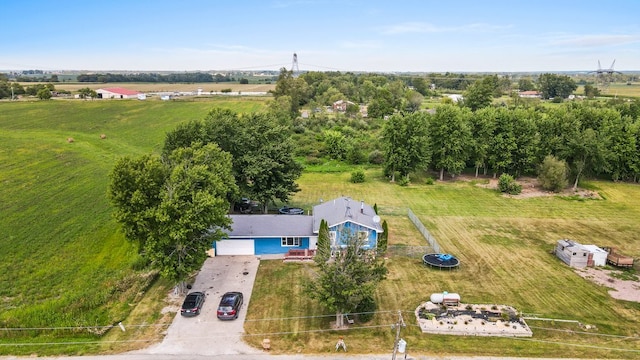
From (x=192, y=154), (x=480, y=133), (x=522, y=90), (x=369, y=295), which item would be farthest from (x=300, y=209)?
(x=522, y=90)

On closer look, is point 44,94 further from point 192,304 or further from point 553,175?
point 553,175

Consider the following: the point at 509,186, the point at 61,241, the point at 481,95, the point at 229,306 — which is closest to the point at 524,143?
the point at 509,186

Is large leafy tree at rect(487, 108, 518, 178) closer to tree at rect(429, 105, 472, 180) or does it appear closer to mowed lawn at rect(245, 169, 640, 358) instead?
tree at rect(429, 105, 472, 180)

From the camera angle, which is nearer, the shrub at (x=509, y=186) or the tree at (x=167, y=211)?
the tree at (x=167, y=211)

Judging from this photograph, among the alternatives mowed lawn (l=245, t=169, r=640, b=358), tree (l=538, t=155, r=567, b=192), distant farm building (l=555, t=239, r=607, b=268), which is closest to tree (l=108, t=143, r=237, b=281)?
mowed lawn (l=245, t=169, r=640, b=358)

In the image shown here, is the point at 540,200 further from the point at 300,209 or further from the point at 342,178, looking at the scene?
the point at 300,209

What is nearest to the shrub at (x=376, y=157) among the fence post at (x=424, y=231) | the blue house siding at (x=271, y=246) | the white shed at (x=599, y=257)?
the fence post at (x=424, y=231)

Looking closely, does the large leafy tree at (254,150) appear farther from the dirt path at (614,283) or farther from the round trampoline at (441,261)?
the dirt path at (614,283)
